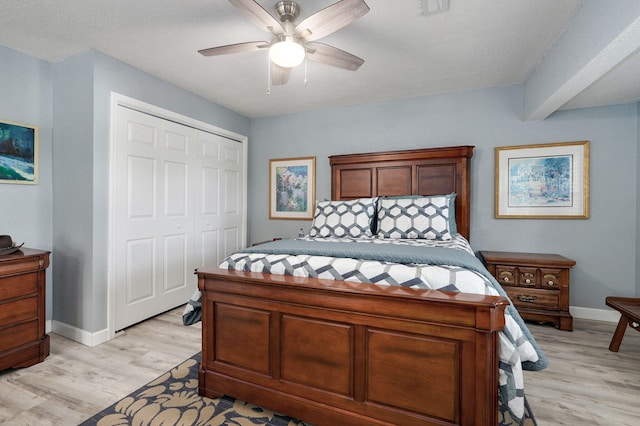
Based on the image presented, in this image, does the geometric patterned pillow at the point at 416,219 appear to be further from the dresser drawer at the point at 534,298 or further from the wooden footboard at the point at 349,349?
the wooden footboard at the point at 349,349

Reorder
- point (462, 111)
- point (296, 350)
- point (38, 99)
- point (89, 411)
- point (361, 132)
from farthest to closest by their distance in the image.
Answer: point (361, 132)
point (462, 111)
point (38, 99)
point (89, 411)
point (296, 350)

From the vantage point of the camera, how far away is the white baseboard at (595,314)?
3.00 m

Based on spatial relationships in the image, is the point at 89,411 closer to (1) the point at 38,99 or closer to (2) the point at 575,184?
(1) the point at 38,99

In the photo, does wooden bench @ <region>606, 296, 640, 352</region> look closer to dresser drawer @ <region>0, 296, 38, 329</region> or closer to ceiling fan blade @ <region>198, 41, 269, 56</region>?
ceiling fan blade @ <region>198, 41, 269, 56</region>

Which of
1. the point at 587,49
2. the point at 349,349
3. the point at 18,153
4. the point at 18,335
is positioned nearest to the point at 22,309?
the point at 18,335

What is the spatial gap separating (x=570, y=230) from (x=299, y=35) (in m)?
3.22

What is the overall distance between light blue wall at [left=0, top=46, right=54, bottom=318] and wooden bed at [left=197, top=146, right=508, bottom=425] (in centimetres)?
204

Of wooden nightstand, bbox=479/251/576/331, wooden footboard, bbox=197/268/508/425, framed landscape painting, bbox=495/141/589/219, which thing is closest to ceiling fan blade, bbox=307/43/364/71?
wooden footboard, bbox=197/268/508/425

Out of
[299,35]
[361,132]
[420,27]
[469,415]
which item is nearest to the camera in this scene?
[469,415]

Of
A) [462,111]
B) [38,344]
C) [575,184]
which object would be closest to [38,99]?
[38,344]

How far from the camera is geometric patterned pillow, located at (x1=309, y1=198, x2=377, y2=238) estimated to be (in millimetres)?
2982

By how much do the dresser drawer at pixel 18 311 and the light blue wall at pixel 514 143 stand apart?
272 centimetres

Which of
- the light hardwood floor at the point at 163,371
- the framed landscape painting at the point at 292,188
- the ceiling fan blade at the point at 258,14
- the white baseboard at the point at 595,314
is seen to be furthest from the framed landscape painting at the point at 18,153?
the white baseboard at the point at 595,314

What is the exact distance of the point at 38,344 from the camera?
87.5 inches
